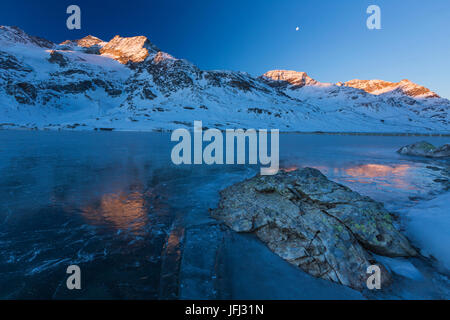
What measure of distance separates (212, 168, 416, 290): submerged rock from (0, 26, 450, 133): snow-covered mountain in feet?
259

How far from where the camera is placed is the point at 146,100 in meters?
123

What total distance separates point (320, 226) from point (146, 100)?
436ft

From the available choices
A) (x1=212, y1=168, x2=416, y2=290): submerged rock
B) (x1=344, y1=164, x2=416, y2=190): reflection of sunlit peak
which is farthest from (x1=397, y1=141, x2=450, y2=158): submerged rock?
(x1=212, y1=168, x2=416, y2=290): submerged rock

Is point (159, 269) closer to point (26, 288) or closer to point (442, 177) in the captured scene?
point (26, 288)

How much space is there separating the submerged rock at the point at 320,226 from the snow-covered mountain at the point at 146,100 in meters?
78.9

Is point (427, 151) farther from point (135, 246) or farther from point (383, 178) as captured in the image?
point (135, 246)

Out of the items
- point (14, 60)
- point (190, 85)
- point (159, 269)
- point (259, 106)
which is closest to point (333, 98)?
point (259, 106)

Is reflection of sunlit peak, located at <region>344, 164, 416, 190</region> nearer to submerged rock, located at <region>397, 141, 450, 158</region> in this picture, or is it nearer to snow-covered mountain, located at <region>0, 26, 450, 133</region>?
submerged rock, located at <region>397, 141, 450, 158</region>

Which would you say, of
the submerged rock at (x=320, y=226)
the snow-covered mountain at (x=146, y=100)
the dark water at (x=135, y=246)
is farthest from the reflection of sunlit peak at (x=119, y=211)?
the snow-covered mountain at (x=146, y=100)

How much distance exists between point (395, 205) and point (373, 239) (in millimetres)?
3876

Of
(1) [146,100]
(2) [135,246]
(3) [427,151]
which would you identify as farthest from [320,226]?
(1) [146,100]

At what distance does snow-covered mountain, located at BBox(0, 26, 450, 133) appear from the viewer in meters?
93.4

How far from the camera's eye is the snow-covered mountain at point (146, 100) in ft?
306
